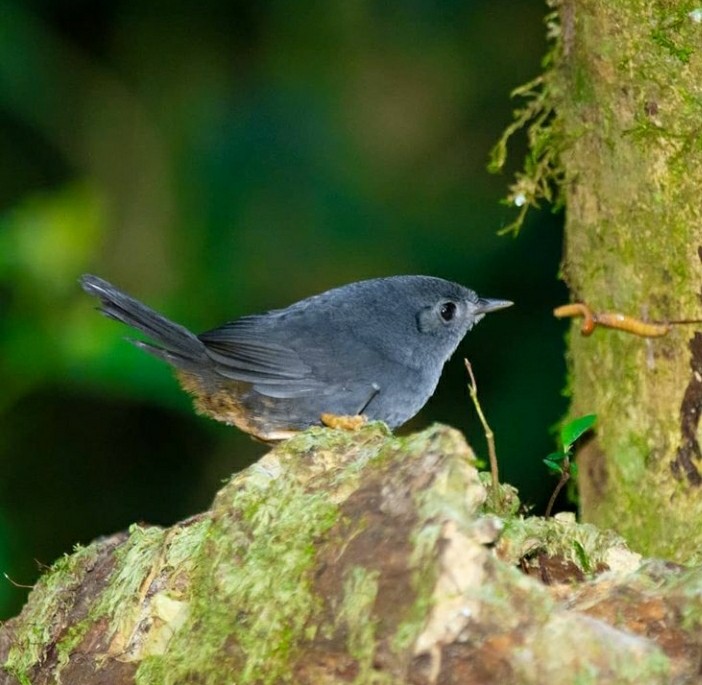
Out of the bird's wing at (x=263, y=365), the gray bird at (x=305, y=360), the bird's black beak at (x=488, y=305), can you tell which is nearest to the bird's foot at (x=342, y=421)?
the gray bird at (x=305, y=360)

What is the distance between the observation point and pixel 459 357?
804 cm

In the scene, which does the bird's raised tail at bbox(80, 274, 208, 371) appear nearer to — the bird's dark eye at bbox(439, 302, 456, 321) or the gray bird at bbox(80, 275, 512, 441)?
the gray bird at bbox(80, 275, 512, 441)

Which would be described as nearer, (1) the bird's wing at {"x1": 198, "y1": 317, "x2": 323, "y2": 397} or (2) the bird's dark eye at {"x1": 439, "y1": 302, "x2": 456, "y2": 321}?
(1) the bird's wing at {"x1": 198, "y1": 317, "x2": 323, "y2": 397}

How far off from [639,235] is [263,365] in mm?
1642

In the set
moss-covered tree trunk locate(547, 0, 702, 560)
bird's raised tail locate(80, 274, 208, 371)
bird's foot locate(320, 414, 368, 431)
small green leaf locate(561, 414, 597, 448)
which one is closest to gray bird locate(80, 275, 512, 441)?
bird's raised tail locate(80, 274, 208, 371)

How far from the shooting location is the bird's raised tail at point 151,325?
177 inches

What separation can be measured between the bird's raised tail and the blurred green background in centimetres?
247

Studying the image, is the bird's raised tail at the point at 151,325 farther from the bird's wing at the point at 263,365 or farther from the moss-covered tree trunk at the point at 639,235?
the moss-covered tree trunk at the point at 639,235

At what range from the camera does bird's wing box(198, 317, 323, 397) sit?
4770 mm

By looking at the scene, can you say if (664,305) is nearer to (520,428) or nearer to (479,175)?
(520,428)

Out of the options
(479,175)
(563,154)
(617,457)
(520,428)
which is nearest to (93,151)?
(479,175)

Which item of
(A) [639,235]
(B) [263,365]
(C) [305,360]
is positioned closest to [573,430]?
(A) [639,235]

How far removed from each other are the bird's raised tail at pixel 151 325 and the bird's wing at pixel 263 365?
85mm

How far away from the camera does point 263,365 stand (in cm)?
480
